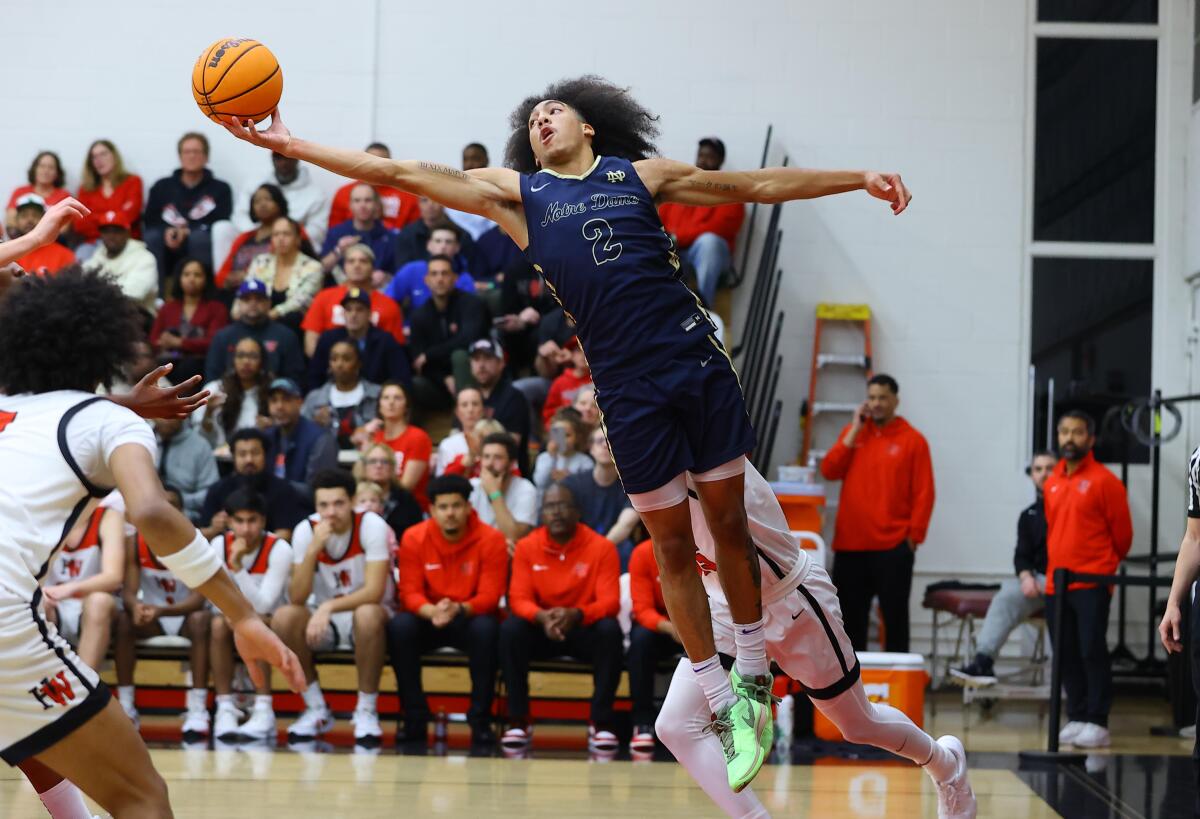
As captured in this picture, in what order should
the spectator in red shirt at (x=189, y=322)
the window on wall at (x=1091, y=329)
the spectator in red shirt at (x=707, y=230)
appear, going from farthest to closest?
the window on wall at (x=1091, y=329)
the spectator in red shirt at (x=707, y=230)
the spectator in red shirt at (x=189, y=322)

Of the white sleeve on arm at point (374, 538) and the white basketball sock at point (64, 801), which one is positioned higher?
the white sleeve on arm at point (374, 538)

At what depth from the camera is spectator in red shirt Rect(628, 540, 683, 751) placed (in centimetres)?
755

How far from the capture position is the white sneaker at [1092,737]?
774 centimetres

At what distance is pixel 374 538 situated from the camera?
793 cm

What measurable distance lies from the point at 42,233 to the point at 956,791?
3.32m

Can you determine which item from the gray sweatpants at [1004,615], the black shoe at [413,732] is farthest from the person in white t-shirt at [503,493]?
the gray sweatpants at [1004,615]

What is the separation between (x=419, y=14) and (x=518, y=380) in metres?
3.54

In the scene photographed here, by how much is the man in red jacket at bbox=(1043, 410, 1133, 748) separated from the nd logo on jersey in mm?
5991

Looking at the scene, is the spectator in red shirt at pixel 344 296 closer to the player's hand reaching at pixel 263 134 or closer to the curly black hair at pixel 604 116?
the curly black hair at pixel 604 116

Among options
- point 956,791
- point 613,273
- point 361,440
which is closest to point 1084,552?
point 956,791

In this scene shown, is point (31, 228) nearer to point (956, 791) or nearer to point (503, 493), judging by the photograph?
point (503, 493)

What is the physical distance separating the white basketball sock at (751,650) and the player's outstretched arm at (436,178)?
1333mm

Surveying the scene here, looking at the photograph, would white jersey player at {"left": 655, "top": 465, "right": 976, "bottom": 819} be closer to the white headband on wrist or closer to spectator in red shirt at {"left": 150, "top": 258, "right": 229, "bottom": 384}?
the white headband on wrist

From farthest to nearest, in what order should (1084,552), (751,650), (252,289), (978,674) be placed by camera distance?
(252,289) → (978,674) → (1084,552) → (751,650)
